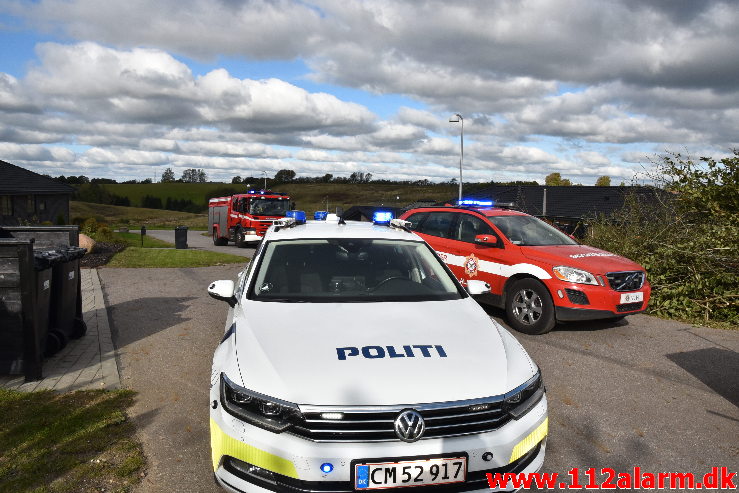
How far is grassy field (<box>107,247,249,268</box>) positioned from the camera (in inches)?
590

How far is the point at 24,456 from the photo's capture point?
12.1 ft

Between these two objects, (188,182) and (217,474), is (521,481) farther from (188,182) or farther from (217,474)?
(188,182)

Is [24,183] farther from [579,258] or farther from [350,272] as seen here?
[350,272]

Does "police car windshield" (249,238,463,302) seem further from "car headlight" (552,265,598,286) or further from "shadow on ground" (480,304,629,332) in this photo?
"shadow on ground" (480,304,629,332)

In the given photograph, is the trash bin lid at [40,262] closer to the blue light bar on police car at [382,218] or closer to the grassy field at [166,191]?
the blue light bar on police car at [382,218]

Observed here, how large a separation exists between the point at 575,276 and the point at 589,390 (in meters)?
2.24

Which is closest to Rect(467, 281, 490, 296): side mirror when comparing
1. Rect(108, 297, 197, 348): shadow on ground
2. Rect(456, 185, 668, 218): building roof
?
Rect(108, 297, 197, 348): shadow on ground

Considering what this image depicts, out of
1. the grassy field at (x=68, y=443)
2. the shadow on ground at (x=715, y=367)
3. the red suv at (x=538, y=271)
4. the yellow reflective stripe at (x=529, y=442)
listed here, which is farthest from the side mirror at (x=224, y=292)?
the shadow on ground at (x=715, y=367)

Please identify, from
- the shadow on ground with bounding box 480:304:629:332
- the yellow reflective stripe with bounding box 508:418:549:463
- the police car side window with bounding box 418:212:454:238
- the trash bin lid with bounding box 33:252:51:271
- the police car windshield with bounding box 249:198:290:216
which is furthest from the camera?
the police car windshield with bounding box 249:198:290:216

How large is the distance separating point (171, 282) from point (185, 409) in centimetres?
780

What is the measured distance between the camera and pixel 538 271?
24.5 ft

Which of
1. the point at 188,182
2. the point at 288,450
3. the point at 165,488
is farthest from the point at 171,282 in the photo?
the point at 188,182

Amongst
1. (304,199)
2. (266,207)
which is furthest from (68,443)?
(304,199)

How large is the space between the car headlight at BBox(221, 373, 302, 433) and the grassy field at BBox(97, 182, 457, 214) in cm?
5200
